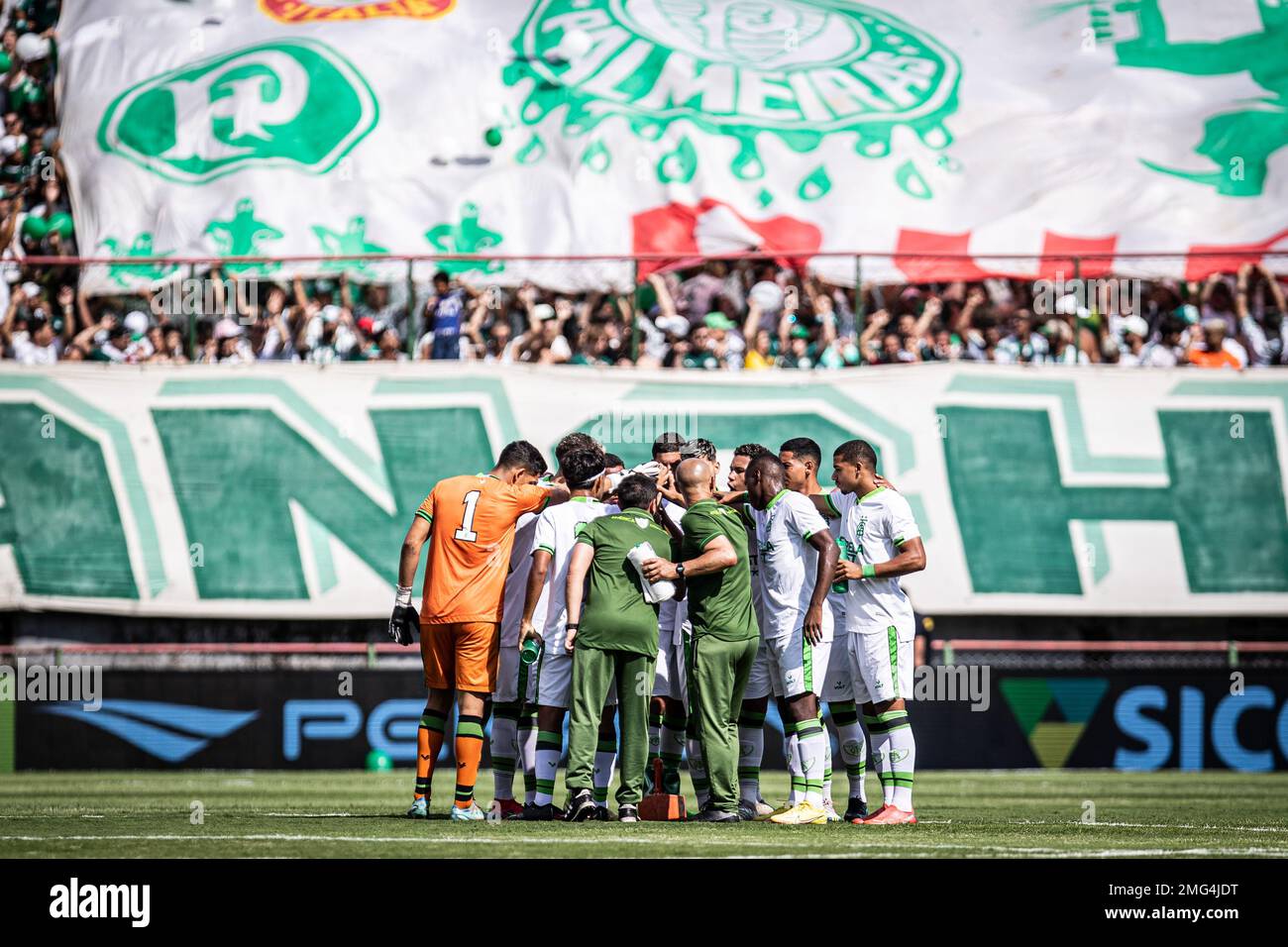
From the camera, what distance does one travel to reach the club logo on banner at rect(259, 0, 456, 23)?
2550 cm

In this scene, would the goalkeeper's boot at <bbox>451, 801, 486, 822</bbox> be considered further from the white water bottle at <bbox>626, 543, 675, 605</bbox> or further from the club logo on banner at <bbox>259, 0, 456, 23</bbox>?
the club logo on banner at <bbox>259, 0, 456, 23</bbox>

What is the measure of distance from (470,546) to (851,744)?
10.1ft

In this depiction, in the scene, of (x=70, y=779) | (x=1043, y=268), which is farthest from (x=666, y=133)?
(x=70, y=779)

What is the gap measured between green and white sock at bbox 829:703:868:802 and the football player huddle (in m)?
0.02

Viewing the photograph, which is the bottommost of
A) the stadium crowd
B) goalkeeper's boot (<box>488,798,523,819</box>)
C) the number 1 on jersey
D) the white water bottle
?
goalkeeper's boot (<box>488,798,523,819</box>)

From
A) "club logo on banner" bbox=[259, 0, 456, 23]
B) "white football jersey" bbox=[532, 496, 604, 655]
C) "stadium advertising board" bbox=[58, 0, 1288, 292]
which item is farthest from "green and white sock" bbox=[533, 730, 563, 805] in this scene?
"club logo on banner" bbox=[259, 0, 456, 23]

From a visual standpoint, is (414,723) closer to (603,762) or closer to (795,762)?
(603,762)

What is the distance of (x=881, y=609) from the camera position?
11.8 metres

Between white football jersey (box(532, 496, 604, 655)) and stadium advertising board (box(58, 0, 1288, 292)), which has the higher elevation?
stadium advertising board (box(58, 0, 1288, 292))

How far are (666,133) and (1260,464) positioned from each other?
363 inches

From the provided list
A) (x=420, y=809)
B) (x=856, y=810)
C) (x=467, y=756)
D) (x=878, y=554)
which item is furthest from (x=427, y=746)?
(x=878, y=554)
